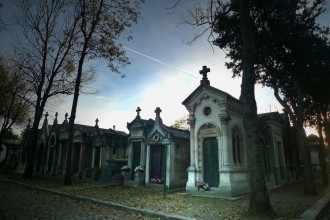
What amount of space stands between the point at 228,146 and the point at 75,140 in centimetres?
Result: 1684

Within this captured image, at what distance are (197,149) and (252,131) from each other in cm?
644

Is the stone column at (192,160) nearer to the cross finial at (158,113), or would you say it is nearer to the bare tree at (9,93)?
the cross finial at (158,113)

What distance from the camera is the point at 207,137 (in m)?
14.1

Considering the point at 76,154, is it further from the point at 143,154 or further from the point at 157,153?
the point at 157,153

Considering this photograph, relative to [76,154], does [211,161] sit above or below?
below

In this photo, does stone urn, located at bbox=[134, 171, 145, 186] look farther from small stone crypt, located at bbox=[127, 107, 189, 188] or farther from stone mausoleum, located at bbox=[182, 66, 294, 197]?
stone mausoleum, located at bbox=[182, 66, 294, 197]

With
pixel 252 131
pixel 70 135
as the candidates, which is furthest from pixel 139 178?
pixel 252 131

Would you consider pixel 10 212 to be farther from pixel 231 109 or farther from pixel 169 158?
pixel 231 109

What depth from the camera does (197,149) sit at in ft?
46.4

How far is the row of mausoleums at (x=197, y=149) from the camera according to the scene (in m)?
13.3

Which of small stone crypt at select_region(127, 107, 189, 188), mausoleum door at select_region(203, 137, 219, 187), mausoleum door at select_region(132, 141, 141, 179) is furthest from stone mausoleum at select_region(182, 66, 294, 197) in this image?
mausoleum door at select_region(132, 141, 141, 179)

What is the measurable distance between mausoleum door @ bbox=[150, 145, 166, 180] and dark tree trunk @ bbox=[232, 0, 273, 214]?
9384mm

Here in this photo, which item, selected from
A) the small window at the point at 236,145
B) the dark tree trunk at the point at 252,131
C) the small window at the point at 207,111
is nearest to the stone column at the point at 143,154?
the small window at the point at 207,111

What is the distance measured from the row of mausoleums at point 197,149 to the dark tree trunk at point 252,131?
4.48 meters
